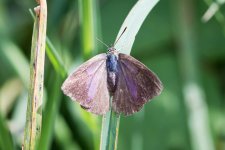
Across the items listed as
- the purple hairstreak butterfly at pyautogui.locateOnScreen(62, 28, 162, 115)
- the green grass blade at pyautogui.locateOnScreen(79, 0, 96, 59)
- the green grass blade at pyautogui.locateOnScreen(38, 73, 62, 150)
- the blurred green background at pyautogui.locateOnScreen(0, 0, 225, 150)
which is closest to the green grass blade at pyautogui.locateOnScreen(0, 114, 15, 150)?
the green grass blade at pyautogui.locateOnScreen(38, 73, 62, 150)

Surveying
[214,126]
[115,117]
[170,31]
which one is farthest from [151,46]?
[115,117]

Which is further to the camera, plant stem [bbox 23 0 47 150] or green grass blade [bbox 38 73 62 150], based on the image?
green grass blade [bbox 38 73 62 150]

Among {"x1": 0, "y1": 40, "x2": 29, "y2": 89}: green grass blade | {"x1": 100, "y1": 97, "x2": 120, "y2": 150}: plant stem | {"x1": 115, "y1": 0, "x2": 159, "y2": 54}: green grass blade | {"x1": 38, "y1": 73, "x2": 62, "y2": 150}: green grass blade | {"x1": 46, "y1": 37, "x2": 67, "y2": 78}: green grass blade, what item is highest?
{"x1": 0, "y1": 40, "x2": 29, "y2": 89}: green grass blade

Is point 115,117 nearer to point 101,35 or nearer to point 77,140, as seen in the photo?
point 77,140

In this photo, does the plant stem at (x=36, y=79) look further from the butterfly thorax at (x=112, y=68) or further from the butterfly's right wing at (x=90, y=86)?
the butterfly thorax at (x=112, y=68)

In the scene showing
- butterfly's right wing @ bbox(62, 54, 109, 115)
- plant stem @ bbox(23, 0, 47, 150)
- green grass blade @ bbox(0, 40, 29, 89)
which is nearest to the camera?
plant stem @ bbox(23, 0, 47, 150)

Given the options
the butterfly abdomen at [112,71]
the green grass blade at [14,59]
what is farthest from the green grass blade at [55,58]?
the green grass blade at [14,59]

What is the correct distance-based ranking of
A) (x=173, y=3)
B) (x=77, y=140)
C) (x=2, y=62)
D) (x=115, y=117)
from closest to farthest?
(x=115, y=117) → (x=77, y=140) → (x=2, y=62) → (x=173, y=3)

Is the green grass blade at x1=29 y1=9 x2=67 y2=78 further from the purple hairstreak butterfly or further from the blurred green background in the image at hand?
the blurred green background
